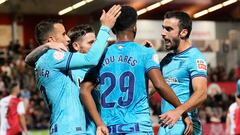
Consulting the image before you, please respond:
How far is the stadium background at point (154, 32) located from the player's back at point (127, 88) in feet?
57.4

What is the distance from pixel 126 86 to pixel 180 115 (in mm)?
532

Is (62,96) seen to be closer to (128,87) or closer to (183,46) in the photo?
(128,87)

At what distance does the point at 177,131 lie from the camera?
5.88 m

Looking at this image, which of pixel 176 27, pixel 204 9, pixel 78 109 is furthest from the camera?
pixel 204 9

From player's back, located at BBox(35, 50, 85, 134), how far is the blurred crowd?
43.5 ft

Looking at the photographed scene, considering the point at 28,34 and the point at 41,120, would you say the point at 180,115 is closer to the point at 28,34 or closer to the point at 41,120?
the point at 41,120

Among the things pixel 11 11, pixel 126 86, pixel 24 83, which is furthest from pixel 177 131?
pixel 11 11

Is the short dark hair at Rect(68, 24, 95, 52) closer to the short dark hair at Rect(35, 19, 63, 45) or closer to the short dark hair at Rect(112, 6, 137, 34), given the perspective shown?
the short dark hair at Rect(35, 19, 63, 45)

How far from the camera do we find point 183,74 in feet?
19.5

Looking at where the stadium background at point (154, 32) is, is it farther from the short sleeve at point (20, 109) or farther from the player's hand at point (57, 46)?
the player's hand at point (57, 46)

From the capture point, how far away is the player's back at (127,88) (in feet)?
16.6

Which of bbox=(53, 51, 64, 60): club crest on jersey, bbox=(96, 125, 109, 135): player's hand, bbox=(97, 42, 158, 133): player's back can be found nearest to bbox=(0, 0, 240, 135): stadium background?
bbox=(53, 51, 64, 60): club crest on jersey

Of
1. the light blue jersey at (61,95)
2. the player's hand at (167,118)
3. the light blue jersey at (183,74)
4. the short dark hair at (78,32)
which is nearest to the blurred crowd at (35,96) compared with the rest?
the short dark hair at (78,32)

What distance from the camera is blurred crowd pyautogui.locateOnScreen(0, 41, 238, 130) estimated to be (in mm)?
19719
